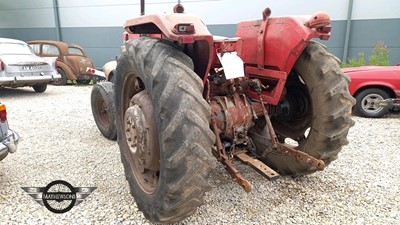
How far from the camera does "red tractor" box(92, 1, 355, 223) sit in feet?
6.71

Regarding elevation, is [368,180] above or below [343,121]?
below

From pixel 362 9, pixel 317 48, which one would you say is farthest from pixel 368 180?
pixel 362 9

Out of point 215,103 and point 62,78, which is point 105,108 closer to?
point 215,103

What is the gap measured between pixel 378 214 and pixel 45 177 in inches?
137

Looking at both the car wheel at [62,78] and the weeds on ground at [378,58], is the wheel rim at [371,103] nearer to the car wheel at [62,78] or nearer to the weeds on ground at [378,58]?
the weeds on ground at [378,58]

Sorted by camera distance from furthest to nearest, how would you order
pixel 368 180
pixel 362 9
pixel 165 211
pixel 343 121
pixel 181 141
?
pixel 362 9
pixel 368 180
pixel 343 121
pixel 165 211
pixel 181 141

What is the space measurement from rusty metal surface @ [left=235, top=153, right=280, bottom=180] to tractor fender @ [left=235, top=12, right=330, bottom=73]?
2.81ft

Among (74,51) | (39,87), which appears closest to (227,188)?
(39,87)

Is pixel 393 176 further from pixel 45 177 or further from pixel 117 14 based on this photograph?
pixel 117 14

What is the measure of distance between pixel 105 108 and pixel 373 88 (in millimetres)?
5258

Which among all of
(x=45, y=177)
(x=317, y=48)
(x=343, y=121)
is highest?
(x=317, y=48)

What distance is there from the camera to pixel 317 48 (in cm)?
284

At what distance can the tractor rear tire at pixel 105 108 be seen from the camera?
452 centimetres

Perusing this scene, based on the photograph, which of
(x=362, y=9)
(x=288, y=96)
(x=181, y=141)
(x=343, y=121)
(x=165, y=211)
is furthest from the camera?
(x=362, y=9)
